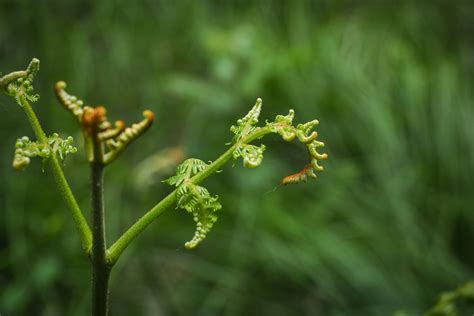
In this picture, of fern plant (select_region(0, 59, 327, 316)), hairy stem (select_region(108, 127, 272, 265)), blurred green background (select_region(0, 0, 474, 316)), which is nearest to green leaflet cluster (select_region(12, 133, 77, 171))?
fern plant (select_region(0, 59, 327, 316))

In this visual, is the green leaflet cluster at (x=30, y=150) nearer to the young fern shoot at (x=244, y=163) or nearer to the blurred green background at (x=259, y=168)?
the young fern shoot at (x=244, y=163)

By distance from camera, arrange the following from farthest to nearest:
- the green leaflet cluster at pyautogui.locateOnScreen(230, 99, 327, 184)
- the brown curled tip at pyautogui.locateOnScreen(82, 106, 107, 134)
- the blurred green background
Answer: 1. the blurred green background
2. the green leaflet cluster at pyautogui.locateOnScreen(230, 99, 327, 184)
3. the brown curled tip at pyautogui.locateOnScreen(82, 106, 107, 134)

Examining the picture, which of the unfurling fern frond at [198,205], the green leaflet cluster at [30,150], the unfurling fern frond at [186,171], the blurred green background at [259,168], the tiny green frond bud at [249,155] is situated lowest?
the green leaflet cluster at [30,150]

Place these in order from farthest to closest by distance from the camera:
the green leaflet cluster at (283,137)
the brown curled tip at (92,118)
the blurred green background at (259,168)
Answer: the blurred green background at (259,168), the green leaflet cluster at (283,137), the brown curled tip at (92,118)

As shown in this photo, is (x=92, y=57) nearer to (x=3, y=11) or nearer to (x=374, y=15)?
(x=3, y=11)

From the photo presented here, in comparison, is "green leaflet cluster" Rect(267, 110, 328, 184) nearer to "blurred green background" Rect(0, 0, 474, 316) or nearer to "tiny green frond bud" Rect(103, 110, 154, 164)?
"tiny green frond bud" Rect(103, 110, 154, 164)

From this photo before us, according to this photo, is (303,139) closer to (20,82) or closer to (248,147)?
(248,147)

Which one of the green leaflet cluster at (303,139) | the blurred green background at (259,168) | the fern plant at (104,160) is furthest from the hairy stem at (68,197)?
the blurred green background at (259,168)

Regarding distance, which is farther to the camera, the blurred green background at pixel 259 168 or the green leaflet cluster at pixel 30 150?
the blurred green background at pixel 259 168
